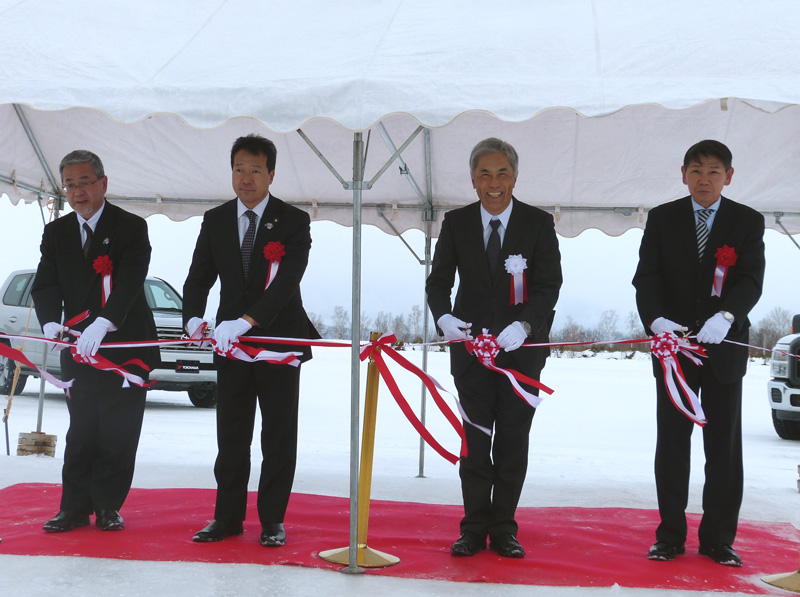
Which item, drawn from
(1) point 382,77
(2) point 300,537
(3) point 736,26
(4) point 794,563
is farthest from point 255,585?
(3) point 736,26

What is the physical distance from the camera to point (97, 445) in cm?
404

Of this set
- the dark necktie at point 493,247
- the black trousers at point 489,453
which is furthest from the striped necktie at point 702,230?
the black trousers at point 489,453

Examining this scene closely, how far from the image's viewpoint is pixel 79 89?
138 inches

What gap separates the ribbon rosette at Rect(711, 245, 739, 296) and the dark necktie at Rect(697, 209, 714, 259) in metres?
0.08

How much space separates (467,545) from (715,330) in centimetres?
135

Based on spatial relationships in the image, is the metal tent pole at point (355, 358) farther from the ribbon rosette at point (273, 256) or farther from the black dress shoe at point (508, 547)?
the black dress shoe at point (508, 547)

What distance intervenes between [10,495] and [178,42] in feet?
9.34

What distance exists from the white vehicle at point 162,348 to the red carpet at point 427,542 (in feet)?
18.7

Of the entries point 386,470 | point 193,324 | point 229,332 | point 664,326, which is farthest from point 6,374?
point 664,326

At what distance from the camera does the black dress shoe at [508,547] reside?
3.58 metres

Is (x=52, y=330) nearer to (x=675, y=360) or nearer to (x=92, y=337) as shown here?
(x=92, y=337)

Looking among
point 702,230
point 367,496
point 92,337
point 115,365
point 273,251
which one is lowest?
point 367,496

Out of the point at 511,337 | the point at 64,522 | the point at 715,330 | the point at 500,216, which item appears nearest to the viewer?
the point at 715,330

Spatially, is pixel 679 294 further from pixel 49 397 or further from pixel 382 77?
pixel 49 397
